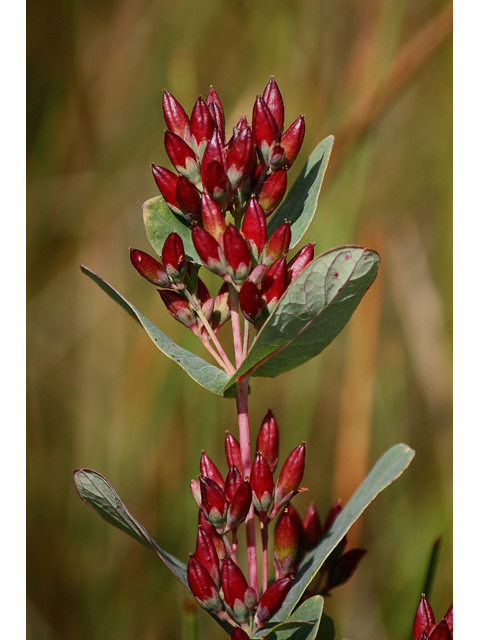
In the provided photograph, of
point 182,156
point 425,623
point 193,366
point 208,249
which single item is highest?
point 182,156

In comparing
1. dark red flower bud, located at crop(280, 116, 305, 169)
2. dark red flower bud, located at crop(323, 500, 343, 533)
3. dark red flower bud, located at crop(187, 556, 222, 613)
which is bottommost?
dark red flower bud, located at crop(187, 556, 222, 613)

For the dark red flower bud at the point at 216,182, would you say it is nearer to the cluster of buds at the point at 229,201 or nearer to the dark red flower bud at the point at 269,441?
the cluster of buds at the point at 229,201

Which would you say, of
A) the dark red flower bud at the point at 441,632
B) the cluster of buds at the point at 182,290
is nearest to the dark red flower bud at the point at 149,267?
the cluster of buds at the point at 182,290

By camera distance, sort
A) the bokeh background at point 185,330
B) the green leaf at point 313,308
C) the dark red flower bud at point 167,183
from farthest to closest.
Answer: the bokeh background at point 185,330, the dark red flower bud at point 167,183, the green leaf at point 313,308

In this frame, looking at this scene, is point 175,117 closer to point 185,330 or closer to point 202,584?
point 202,584

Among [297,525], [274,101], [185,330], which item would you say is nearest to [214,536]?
[297,525]

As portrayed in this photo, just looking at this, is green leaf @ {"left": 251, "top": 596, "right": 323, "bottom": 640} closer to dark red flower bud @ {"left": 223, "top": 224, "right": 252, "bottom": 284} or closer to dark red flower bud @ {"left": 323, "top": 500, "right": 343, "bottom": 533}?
dark red flower bud @ {"left": 323, "top": 500, "right": 343, "bottom": 533}

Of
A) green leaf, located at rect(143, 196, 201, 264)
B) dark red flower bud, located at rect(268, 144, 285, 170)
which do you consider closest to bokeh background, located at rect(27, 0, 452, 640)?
green leaf, located at rect(143, 196, 201, 264)
